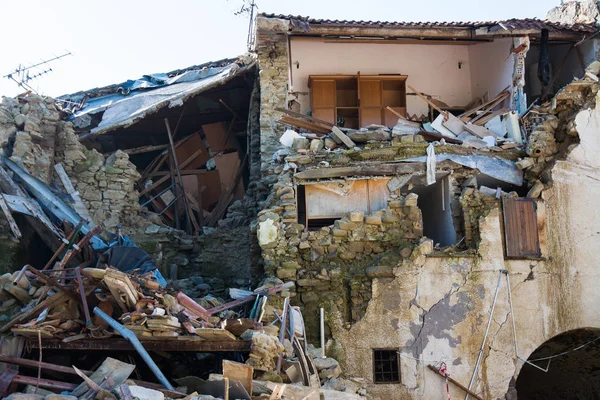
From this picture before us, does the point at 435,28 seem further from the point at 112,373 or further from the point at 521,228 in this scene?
the point at 112,373

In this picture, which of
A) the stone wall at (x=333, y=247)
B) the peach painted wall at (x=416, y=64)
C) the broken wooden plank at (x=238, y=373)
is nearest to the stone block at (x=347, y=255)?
the stone wall at (x=333, y=247)

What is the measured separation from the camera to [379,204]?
12.8 meters

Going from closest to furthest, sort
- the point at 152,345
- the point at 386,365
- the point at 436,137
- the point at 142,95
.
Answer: the point at 152,345, the point at 386,365, the point at 436,137, the point at 142,95

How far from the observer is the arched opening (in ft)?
42.5

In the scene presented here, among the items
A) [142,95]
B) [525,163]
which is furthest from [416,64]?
[142,95]

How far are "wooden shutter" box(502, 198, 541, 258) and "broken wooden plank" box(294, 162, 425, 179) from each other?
1.68 m

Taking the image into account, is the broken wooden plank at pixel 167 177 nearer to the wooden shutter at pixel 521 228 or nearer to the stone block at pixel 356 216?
the stone block at pixel 356 216

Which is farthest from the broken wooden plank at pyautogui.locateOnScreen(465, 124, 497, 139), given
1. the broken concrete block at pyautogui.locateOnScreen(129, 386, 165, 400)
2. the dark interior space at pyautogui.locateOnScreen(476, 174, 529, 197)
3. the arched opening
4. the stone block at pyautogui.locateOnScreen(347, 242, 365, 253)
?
the broken concrete block at pyautogui.locateOnScreen(129, 386, 165, 400)

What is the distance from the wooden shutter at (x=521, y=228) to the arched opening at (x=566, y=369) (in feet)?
5.66

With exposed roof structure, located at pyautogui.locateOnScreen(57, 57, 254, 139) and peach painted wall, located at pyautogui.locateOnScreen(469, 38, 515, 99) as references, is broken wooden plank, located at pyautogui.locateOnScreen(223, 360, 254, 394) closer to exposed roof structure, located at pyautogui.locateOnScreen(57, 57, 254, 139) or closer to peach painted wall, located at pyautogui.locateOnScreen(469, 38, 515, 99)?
exposed roof structure, located at pyautogui.locateOnScreen(57, 57, 254, 139)

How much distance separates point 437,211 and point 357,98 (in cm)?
349

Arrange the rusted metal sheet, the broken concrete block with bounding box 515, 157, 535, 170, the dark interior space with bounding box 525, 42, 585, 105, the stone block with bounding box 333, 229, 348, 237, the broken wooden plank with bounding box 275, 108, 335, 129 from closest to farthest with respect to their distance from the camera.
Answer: the rusted metal sheet, the stone block with bounding box 333, 229, 348, 237, the broken concrete block with bounding box 515, 157, 535, 170, the broken wooden plank with bounding box 275, 108, 335, 129, the dark interior space with bounding box 525, 42, 585, 105

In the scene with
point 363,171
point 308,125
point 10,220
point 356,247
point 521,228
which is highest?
point 308,125

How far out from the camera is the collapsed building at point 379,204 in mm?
11820
